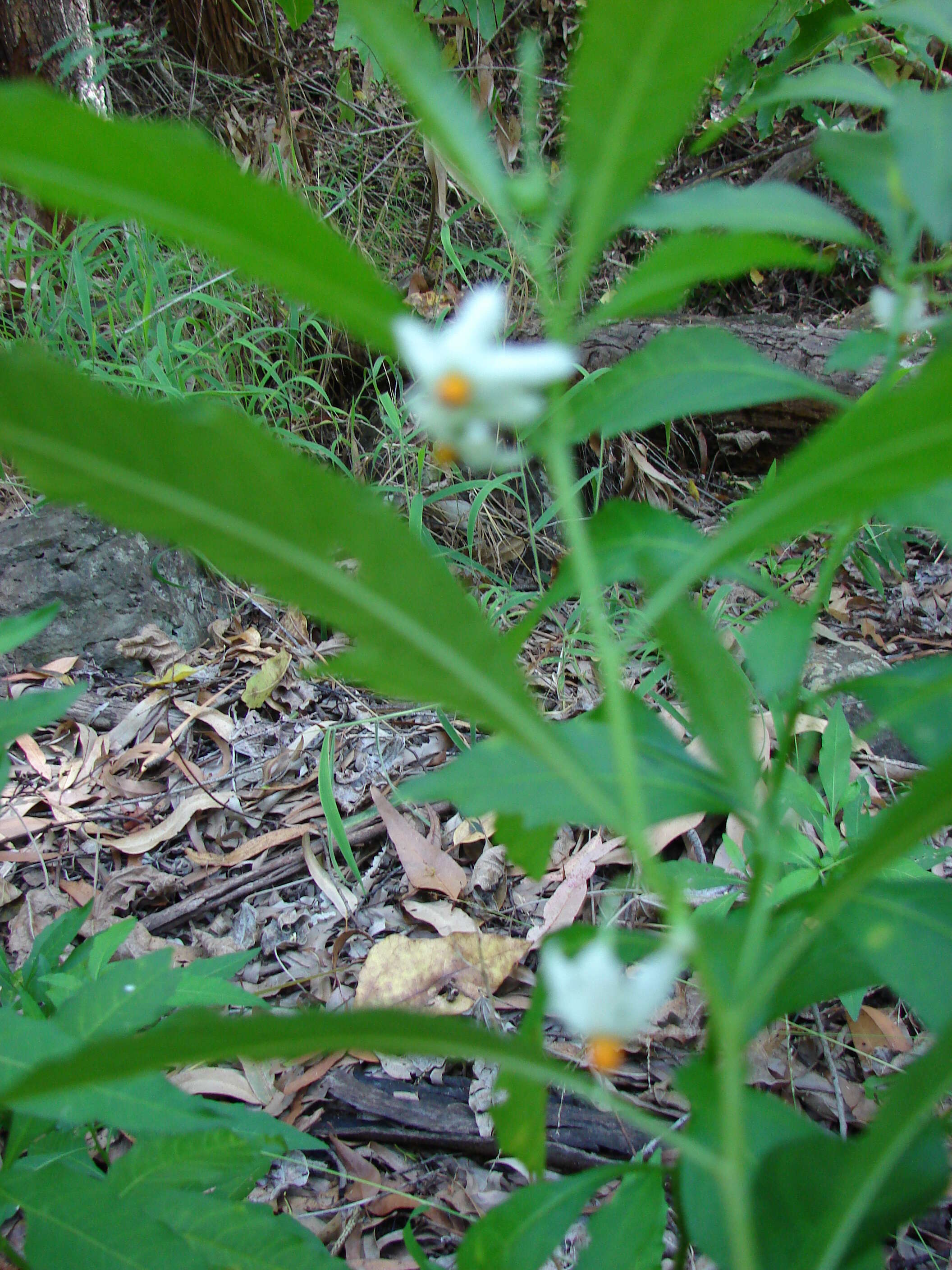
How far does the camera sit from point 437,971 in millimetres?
1154

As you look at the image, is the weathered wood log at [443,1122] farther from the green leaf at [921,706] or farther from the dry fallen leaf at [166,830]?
the green leaf at [921,706]

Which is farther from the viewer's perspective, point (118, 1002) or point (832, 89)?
point (118, 1002)

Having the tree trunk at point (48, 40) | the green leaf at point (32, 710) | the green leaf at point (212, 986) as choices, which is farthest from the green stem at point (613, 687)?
the tree trunk at point (48, 40)

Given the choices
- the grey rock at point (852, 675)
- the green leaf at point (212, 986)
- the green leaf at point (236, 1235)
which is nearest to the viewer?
the green leaf at point (236, 1235)

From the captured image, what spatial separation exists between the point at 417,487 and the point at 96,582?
0.81m

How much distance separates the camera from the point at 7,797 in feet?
4.88

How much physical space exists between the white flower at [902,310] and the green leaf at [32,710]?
553 mm

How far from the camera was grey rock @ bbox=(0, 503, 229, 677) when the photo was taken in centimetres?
185

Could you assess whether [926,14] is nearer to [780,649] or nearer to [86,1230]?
[780,649]

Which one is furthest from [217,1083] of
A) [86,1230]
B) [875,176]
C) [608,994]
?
[875,176]

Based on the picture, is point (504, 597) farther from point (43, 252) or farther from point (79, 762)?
point (43, 252)

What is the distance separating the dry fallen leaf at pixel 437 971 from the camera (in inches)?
44.3

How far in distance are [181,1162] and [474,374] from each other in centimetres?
62

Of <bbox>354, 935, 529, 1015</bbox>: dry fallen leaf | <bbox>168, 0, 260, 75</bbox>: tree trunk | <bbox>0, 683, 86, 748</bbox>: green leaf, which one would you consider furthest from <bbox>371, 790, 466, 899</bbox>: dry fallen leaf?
<bbox>168, 0, 260, 75</bbox>: tree trunk
